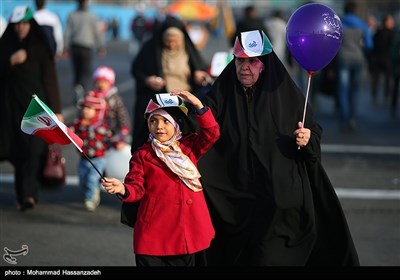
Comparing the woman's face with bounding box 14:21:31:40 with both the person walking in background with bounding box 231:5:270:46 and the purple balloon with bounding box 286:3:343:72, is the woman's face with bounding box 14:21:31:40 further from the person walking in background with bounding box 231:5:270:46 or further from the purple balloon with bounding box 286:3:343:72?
the person walking in background with bounding box 231:5:270:46

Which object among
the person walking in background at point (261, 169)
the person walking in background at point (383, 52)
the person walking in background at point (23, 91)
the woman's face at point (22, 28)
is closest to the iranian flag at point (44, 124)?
the person walking in background at point (261, 169)

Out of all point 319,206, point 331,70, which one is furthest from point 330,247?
point 331,70

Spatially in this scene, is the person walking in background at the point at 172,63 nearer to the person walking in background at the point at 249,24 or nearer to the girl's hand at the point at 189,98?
the person walking in background at the point at 249,24

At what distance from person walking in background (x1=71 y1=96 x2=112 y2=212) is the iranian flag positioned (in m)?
3.59

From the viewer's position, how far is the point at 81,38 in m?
16.0

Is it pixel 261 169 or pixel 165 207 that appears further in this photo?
pixel 261 169

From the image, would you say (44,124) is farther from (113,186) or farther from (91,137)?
(91,137)

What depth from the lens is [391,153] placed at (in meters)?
13.1

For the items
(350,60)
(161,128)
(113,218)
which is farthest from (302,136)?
(350,60)

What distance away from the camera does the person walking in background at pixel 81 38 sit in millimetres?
15969

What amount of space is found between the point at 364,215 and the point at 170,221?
172 inches

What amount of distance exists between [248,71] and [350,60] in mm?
9831

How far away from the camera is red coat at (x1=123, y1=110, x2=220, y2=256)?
5.06 metres

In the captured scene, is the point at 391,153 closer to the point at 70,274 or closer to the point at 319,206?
the point at 319,206
